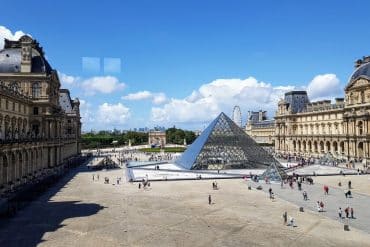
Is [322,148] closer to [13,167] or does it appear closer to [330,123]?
[330,123]

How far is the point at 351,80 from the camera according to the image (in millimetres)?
68125

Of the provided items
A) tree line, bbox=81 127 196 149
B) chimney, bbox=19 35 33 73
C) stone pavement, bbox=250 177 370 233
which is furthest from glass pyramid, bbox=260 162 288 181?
tree line, bbox=81 127 196 149

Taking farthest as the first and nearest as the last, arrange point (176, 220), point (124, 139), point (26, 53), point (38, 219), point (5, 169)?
point (124, 139) → point (26, 53) → point (5, 169) → point (38, 219) → point (176, 220)

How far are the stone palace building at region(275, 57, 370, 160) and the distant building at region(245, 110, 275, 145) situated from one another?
80.5 ft

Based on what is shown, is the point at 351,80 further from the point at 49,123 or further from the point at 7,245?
the point at 7,245

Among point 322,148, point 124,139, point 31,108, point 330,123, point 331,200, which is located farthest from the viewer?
point 124,139

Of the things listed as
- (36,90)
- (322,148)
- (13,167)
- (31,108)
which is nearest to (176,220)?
(13,167)

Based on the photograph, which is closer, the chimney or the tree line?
the chimney

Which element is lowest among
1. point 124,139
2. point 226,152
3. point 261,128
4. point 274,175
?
point 274,175

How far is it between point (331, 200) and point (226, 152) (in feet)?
85.2

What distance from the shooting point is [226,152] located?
54781 millimetres

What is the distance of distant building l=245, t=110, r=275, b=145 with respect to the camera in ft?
405

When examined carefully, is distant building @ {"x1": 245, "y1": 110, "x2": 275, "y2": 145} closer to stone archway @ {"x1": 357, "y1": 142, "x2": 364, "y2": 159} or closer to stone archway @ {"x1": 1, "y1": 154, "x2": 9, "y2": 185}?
stone archway @ {"x1": 357, "y1": 142, "x2": 364, "y2": 159}

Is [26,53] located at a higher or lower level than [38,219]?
higher
